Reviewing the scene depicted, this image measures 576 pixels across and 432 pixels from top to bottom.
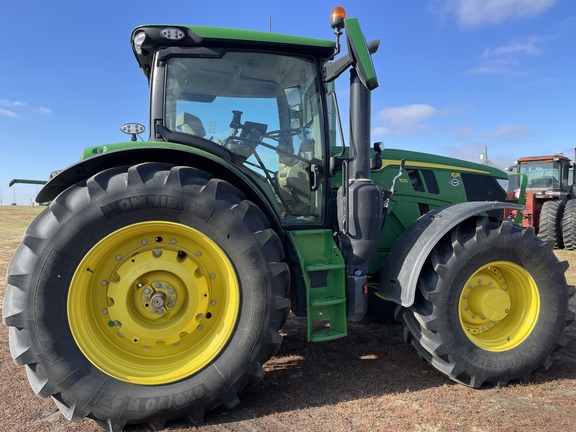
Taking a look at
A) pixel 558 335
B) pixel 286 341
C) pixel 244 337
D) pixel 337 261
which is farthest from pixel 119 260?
pixel 558 335

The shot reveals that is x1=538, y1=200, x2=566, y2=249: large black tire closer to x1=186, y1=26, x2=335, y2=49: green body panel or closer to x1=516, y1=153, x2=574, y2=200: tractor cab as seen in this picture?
x1=516, y1=153, x2=574, y2=200: tractor cab

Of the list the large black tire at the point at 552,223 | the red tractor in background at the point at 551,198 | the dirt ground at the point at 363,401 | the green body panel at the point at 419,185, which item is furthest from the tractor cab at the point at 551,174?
the dirt ground at the point at 363,401

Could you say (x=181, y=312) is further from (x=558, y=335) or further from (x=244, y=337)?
(x=558, y=335)

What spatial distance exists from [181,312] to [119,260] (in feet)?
1.63

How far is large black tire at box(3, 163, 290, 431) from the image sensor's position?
2.38 meters

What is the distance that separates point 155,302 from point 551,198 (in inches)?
521

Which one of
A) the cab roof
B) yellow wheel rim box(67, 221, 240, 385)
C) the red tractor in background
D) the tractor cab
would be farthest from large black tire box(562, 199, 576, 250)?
yellow wheel rim box(67, 221, 240, 385)

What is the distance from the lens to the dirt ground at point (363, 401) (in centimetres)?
250

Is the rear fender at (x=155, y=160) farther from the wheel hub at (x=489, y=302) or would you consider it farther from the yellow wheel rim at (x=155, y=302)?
the wheel hub at (x=489, y=302)

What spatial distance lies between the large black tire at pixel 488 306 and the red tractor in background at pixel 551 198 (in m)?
8.70

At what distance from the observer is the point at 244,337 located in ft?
8.55

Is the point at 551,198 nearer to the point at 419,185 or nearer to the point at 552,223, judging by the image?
the point at 552,223

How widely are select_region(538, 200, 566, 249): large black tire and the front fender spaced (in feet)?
32.4

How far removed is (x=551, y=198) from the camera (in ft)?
41.5
